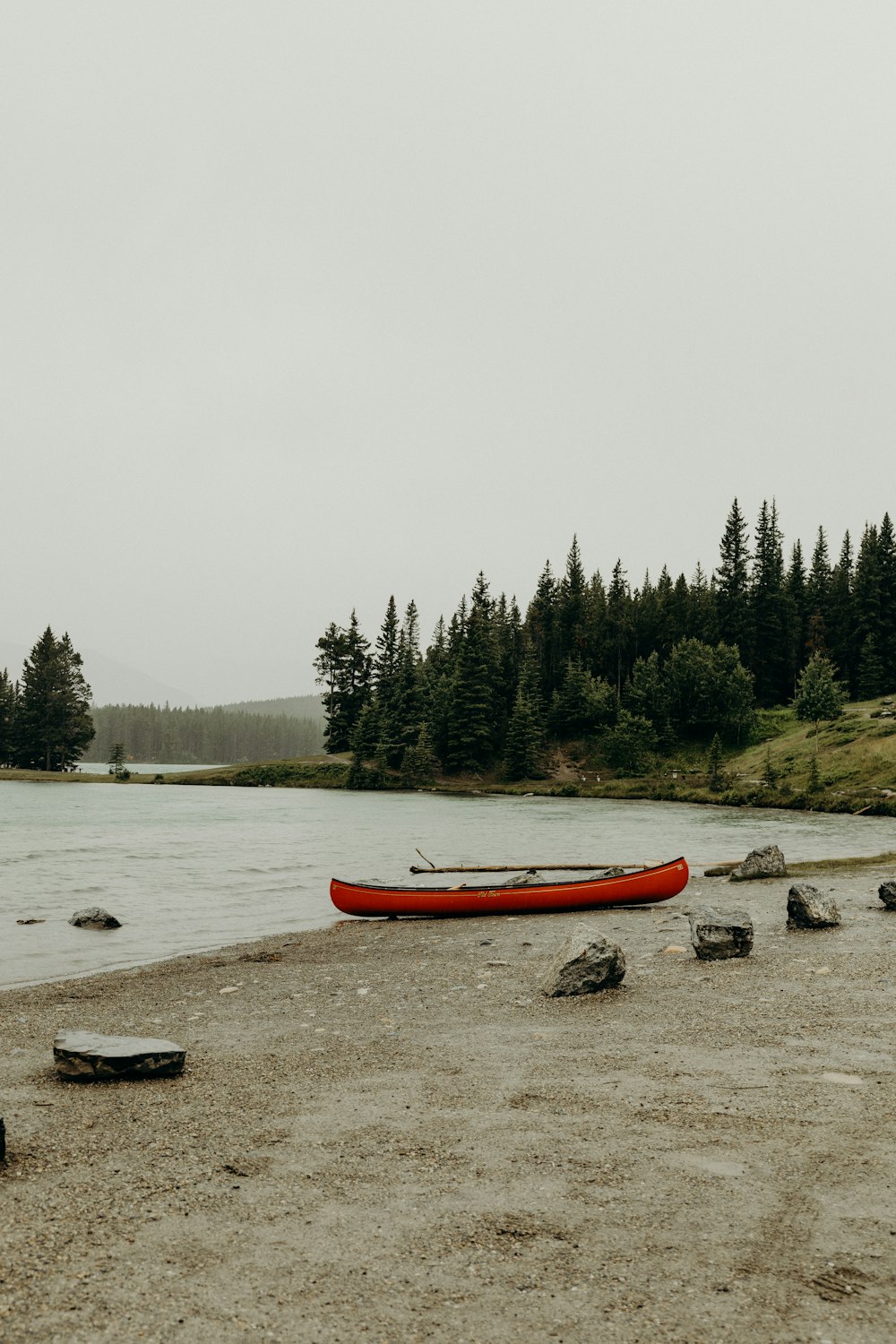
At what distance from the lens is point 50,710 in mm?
124750

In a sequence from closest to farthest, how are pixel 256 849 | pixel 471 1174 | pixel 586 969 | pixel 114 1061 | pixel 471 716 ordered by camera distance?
pixel 471 1174, pixel 114 1061, pixel 586 969, pixel 256 849, pixel 471 716

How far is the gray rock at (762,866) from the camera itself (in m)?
25.0

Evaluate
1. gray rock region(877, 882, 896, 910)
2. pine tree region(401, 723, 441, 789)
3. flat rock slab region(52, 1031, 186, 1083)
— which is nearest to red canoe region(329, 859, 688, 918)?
gray rock region(877, 882, 896, 910)

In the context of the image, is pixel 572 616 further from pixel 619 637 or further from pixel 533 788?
pixel 533 788

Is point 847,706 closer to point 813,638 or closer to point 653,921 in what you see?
point 813,638

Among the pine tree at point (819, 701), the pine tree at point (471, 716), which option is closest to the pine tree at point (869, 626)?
the pine tree at point (819, 701)

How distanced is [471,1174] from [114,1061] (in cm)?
425

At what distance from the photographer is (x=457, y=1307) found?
4.46 meters

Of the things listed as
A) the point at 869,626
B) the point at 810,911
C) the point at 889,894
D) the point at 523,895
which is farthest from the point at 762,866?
the point at 869,626

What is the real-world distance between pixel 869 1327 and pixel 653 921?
1496 centimetres

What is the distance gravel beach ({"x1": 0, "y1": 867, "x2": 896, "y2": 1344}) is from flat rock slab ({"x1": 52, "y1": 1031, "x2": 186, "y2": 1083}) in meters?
0.20

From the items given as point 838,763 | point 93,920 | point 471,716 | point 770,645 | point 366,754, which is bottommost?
point 93,920

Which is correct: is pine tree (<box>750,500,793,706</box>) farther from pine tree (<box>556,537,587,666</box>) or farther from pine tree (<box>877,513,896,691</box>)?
pine tree (<box>556,537,587,666</box>)

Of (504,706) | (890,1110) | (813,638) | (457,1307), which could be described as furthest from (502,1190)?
(813,638)
